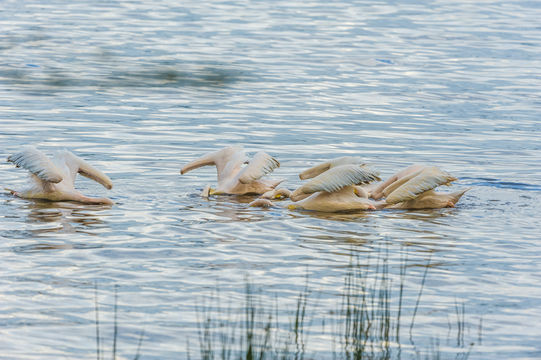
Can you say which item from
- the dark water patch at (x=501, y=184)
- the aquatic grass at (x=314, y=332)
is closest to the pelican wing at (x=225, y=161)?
the dark water patch at (x=501, y=184)

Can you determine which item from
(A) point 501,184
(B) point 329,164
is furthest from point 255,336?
(A) point 501,184

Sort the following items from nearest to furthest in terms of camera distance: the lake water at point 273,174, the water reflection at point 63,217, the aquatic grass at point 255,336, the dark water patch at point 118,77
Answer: the aquatic grass at point 255,336, the lake water at point 273,174, the water reflection at point 63,217, the dark water patch at point 118,77

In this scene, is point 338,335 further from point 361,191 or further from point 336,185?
point 361,191

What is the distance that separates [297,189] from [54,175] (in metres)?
2.53

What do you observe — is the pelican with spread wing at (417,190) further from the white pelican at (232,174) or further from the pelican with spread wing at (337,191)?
the white pelican at (232,174)

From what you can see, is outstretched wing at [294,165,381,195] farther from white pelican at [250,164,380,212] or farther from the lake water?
the lake water

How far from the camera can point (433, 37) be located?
32.0 m

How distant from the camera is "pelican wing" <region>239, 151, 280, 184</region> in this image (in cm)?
1189

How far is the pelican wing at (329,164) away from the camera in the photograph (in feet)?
39.5

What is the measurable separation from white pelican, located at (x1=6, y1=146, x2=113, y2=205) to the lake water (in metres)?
0.21

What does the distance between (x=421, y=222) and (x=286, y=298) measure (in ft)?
10.8

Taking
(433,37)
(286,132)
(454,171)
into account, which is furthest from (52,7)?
(454,171)

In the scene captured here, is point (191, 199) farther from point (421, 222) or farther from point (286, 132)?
point (286, 132)

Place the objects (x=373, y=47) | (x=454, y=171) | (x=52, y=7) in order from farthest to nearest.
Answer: (x=52, y=7) → (x=373, y=47) → (x=454, y=171)
